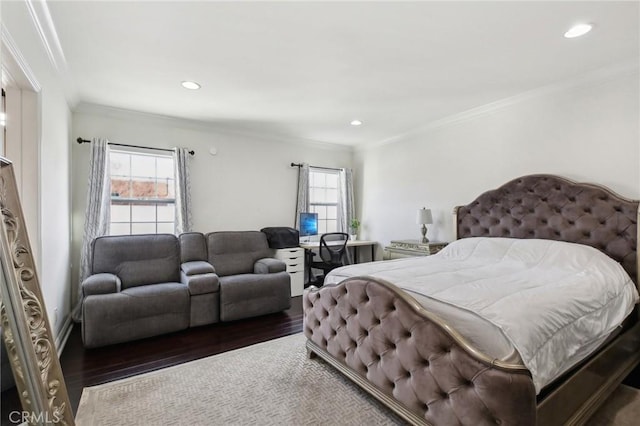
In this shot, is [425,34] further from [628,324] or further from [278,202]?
[278,202]

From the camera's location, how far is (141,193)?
13.3 ft

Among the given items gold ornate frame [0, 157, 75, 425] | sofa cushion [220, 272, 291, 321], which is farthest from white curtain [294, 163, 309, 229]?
gold ornate frame [0, 157, 75, 425]

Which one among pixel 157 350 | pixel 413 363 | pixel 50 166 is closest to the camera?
pixel 413 363

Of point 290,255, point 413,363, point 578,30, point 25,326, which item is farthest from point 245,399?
point 578,30

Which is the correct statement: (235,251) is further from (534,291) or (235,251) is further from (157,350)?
(534,291)

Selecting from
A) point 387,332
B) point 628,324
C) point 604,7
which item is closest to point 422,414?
point 387,332

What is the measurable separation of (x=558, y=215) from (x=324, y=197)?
357cm

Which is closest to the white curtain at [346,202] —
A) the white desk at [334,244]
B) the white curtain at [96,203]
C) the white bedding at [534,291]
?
the white desk at [334,244]

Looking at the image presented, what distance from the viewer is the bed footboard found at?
1269 millimetres

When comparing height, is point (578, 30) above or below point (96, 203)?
above

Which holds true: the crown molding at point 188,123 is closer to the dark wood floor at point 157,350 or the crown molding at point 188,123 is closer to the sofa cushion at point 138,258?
the sofa cushion at point 138,258

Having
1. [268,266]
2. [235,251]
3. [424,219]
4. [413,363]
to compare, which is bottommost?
[413,363]

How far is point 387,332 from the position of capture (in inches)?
70.8

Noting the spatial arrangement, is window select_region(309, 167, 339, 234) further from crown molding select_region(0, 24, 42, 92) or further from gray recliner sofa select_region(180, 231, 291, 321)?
crown molding select_region(0, 24, 42, 92)
